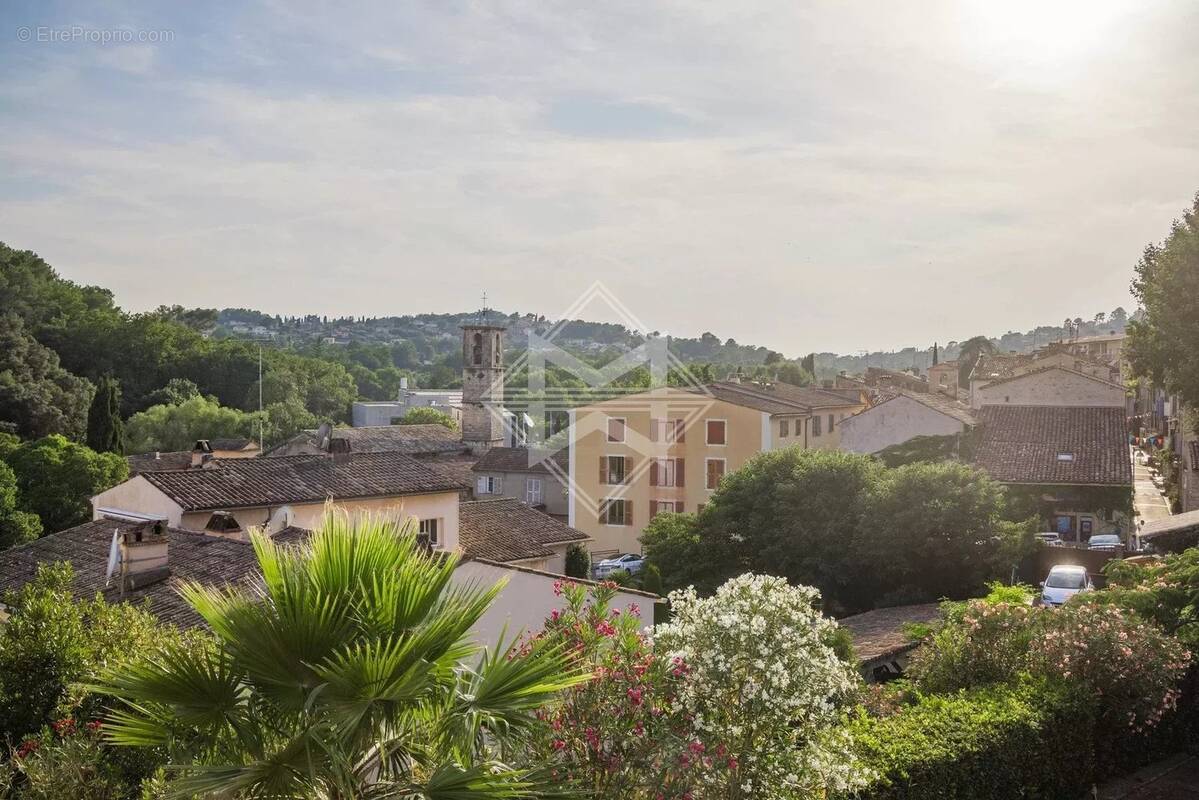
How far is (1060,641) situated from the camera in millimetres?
11180

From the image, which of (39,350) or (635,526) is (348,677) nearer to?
(635,526)

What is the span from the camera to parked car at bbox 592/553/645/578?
35.4m

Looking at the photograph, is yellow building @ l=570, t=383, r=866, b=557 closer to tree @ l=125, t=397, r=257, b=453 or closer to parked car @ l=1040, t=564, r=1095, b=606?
parked car @ l=1040, t=564, r=1095, b=606

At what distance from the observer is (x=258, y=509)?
74.0ft

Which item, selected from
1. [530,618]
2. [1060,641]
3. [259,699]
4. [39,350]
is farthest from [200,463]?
[39,350]

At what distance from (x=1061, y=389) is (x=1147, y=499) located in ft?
21.6

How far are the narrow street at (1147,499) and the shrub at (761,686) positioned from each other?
103ft

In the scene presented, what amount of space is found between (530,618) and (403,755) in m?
8.54

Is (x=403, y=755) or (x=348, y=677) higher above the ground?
(x=348, y=677)

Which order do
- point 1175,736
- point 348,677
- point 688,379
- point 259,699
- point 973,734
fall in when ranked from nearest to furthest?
1. point 348,677
2. point 259,699
3. point 973,734
4. point 1175,736
5. point 688,379

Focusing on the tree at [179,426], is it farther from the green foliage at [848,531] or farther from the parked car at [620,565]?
the green foliage at [848,531]

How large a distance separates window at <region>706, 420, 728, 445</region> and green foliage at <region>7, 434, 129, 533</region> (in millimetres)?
21473

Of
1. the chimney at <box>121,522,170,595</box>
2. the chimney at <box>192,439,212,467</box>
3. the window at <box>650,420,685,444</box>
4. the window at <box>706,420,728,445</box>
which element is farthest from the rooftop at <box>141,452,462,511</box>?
the window at <box>706,420,728,445</box>

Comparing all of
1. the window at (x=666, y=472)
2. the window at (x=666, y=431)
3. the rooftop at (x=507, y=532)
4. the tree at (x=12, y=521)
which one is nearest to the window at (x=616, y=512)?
the window at (x=666, y=472)
